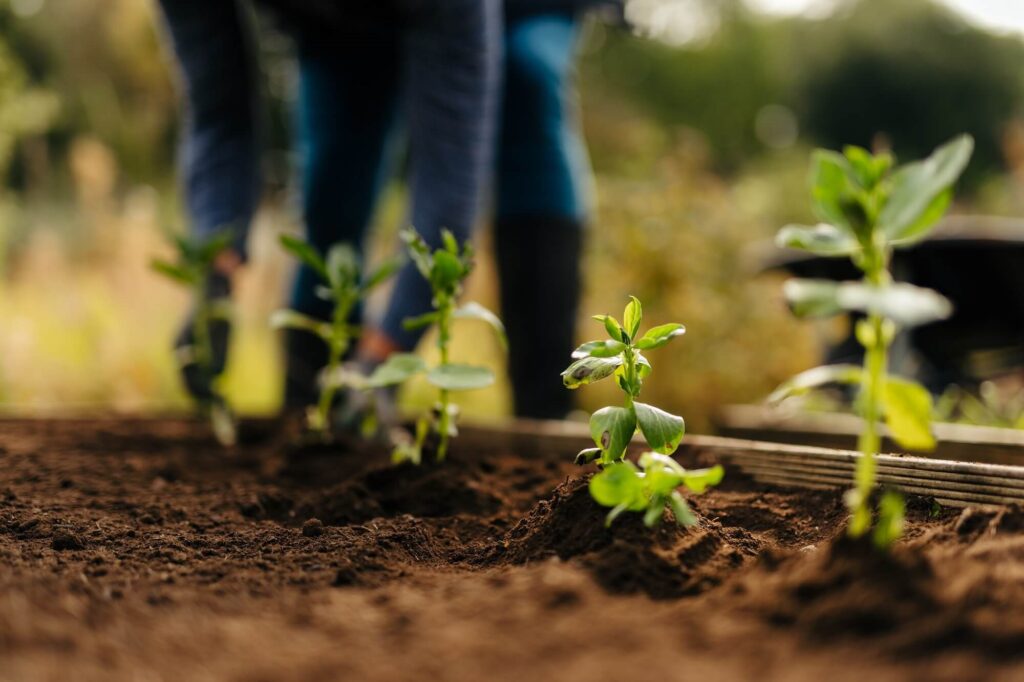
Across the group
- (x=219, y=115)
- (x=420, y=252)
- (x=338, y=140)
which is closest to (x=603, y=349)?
(x=420, y=252)

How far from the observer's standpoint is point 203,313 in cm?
190

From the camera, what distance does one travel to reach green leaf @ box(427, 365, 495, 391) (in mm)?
1235

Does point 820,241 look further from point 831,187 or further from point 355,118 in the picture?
point 355,118

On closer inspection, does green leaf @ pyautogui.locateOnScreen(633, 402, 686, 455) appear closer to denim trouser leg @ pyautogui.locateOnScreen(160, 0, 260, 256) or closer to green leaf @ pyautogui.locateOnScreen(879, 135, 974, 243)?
green leaf @ pyautogui.locateOnScreen(879, 135, 974, 243)

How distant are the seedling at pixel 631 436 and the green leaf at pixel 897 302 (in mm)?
247

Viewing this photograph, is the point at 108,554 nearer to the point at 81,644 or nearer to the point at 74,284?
the point at 81,644

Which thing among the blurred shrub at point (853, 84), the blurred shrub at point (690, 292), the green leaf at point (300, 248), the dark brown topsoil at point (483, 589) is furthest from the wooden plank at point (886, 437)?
the blurred shrub at point (853, 84)

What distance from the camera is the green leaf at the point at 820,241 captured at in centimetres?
81

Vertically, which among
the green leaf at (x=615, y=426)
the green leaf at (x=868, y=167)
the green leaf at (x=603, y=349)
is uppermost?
the green leaf at (x=868, y=167)

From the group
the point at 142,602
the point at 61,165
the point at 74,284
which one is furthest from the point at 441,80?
the point at 61,165

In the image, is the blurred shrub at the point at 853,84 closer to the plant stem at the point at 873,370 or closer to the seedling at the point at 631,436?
the seedling at the point at 631,436

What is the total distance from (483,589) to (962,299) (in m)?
3.06

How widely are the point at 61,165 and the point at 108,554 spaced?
326 inches

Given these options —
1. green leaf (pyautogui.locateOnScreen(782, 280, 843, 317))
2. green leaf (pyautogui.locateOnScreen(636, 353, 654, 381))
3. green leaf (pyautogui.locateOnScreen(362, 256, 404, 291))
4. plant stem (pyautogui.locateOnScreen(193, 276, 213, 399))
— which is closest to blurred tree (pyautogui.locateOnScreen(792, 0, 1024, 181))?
plant stem (pyautogui.locateOnScreen(193, 276, 213, 399))
